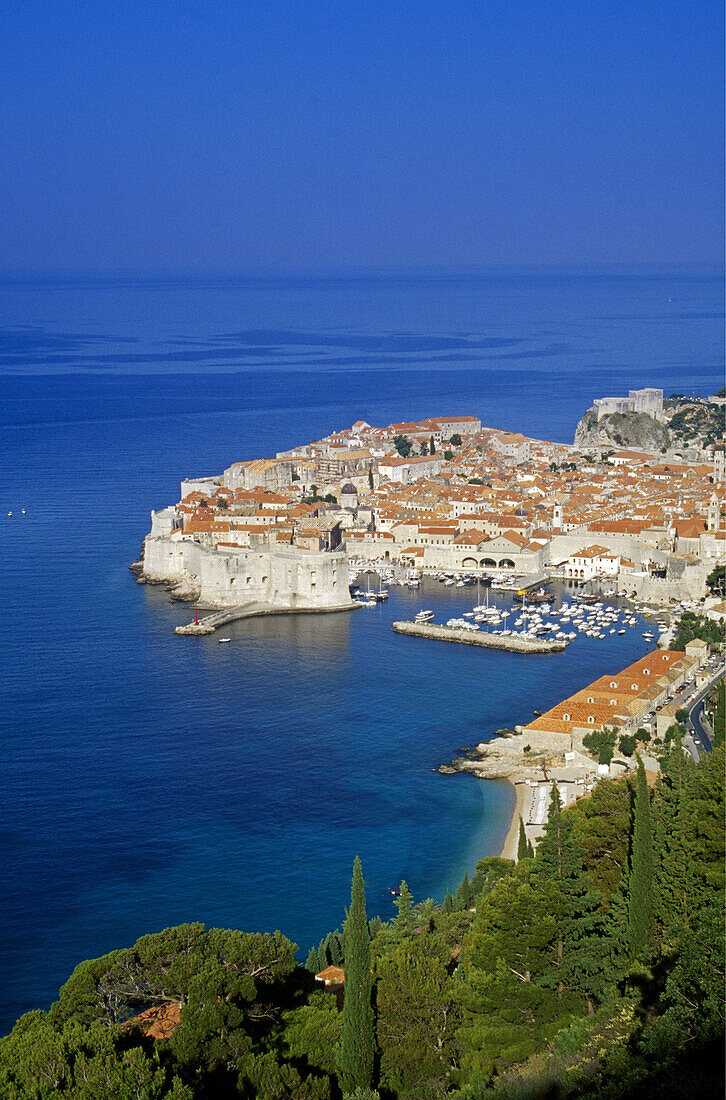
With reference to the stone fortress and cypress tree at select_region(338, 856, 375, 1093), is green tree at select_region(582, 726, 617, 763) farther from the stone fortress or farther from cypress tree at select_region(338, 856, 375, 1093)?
the stone fortress

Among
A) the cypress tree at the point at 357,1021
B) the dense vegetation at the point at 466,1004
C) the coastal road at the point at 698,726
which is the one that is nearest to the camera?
the dense vegetation at the point at 466,1004

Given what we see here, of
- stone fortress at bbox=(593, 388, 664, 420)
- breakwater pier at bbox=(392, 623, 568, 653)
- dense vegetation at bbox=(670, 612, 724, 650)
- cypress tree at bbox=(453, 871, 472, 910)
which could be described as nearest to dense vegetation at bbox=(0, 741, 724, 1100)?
cypress tree at bbox=(453, 871, 472, 910)

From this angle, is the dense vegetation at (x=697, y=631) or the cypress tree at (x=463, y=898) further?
the dense vegetation at (x=697, y=631)

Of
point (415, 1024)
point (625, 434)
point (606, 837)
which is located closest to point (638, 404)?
point (625, 434)

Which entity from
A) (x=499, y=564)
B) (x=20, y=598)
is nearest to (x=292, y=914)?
(x=20, y=598)

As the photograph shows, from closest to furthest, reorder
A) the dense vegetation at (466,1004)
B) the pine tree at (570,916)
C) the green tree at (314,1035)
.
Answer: the dense vegetation at (466,1004), the green tree at (314,1035), the pine tree at (570,916)

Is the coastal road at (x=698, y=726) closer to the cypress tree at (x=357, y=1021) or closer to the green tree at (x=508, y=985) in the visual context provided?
the green tree at (x=508, y=985)

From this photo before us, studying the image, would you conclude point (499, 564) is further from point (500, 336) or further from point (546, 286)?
point (546, 286)

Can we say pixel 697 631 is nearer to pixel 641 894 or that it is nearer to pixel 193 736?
pixel 193 736

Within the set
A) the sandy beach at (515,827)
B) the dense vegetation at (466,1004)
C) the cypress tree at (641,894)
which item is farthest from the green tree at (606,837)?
the sandy beach at (515,827)
